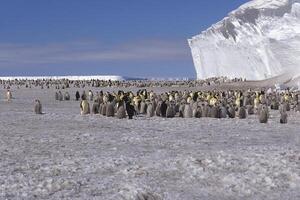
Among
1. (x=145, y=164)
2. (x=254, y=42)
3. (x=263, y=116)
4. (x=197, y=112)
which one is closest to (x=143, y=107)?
(x=197, y=112)

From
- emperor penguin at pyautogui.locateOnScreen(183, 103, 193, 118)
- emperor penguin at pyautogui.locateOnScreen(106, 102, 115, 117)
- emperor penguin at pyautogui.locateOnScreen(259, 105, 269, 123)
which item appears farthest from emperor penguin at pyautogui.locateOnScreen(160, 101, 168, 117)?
emperor penguin at pyautogui.locateOnScreen(259, 105, 269, 123)

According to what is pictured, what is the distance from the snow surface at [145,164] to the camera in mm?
9516

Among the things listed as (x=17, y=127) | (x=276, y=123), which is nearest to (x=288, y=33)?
(x=276, y=123)

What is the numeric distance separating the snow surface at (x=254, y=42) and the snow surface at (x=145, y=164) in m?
40.3

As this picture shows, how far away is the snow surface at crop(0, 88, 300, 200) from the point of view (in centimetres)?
952

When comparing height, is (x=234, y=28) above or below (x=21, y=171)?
above

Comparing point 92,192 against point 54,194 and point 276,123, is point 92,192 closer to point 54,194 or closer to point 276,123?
point 54,194

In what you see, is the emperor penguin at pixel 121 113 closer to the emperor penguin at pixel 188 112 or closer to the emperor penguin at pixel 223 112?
the emperor penguin at pixel 188 112

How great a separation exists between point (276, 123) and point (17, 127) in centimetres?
893

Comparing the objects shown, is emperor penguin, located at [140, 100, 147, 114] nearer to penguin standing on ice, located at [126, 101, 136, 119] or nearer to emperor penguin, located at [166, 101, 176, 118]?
emperor penguin, located at [166, 101, 176, 118]

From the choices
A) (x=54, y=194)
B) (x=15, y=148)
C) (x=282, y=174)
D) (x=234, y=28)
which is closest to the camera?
(x=54, y=194)

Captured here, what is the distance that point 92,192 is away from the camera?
9281 mm

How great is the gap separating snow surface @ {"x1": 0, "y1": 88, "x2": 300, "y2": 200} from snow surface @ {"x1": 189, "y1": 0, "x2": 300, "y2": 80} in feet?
132

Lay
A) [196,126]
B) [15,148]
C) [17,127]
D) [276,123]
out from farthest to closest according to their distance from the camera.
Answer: [276,123]
[196,126]
[17,127]
[15,148]
